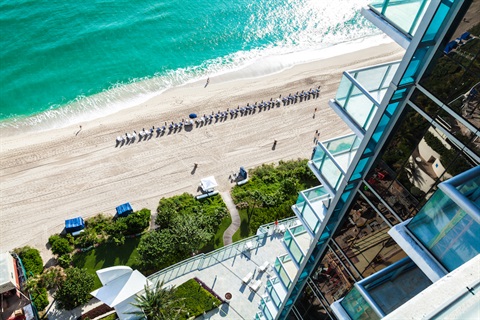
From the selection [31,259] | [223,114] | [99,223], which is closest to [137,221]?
[99,223]

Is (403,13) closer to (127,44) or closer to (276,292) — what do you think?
(276,292)

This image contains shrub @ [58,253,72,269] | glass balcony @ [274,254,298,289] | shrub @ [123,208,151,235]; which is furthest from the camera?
shrub @ [123,208,151,235]

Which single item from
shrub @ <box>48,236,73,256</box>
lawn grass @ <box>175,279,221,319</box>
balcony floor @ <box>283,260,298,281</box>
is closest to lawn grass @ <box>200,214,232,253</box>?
lawn grass @ <box>175,279,221,319</box>

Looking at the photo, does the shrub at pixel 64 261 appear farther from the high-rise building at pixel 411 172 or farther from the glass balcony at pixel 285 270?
the high-rise building at pixel 411 172

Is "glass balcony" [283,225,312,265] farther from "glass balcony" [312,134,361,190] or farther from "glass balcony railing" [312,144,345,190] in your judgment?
"glass balcony" [312,134,361,190]

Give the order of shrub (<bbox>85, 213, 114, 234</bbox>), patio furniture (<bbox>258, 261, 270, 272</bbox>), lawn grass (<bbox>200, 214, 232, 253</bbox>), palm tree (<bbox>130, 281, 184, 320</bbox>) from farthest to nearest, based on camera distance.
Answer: shrub (<bbox>85, 213, 114, 234</bbox>)
lawn grass (<bbox>200, 214, 232, 253</bbox>)
patio furniture (<bbox>258, 261, 270, 272</bbox>)
palm tree (<bbox>130, 281, 184, 320</bbox>)

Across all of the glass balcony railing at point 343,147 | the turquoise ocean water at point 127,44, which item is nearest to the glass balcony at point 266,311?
the glass balcony railing at point 343,147
